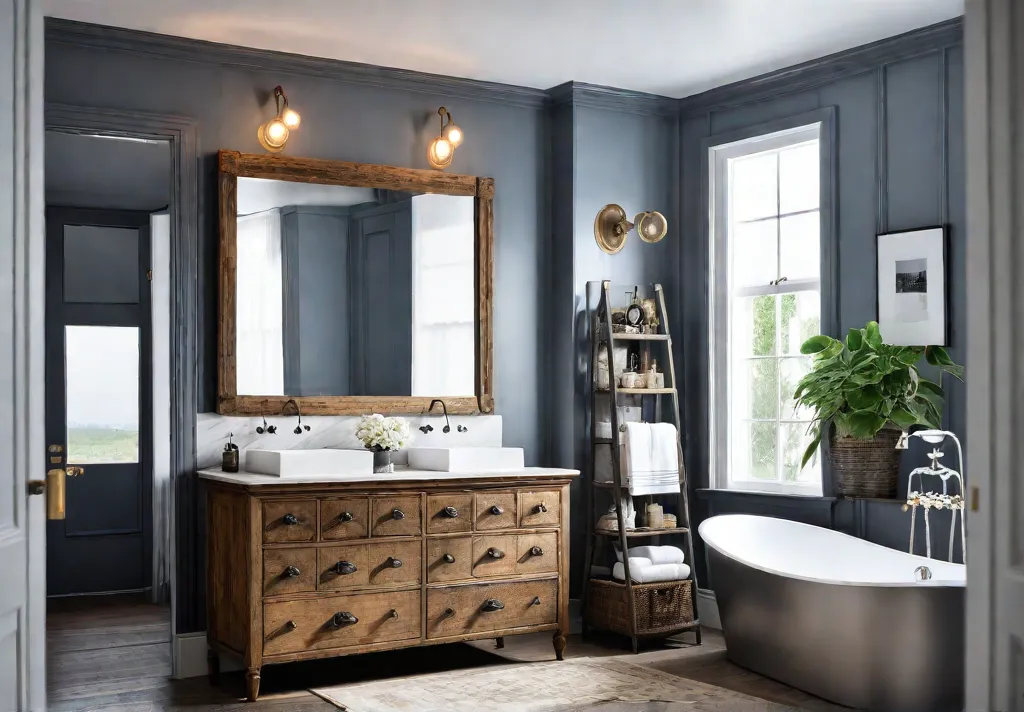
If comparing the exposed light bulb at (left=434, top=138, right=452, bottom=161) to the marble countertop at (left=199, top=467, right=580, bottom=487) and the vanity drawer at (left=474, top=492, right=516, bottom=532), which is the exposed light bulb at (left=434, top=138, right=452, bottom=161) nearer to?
the marble countertop at (left=199, top=467, right=580, bottom=487)

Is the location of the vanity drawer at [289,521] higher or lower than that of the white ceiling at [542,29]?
lower

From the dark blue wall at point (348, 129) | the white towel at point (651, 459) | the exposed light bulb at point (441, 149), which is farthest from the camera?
the exposed light bulb at point (441, 149)

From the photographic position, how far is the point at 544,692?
171 inches

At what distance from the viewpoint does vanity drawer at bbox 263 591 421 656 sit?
423 cm

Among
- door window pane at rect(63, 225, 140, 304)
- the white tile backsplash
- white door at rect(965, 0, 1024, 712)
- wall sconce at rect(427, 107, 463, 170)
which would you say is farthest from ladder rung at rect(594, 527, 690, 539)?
door window pane at rect(63, 225, 140, 304)

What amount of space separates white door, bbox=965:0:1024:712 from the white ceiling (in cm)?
241

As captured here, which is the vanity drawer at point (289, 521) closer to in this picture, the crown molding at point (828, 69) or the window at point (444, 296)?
the window at point (444, 296)

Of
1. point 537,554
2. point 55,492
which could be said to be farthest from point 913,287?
point 55,492

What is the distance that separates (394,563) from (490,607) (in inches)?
20.0

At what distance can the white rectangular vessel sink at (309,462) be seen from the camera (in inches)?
173

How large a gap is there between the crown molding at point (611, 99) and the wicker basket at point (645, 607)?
7.99 feet

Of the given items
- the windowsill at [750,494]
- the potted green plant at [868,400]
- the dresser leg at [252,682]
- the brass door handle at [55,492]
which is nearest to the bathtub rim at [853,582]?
the windowsill at [750,494]

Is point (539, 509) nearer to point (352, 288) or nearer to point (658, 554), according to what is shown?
point (658, 554)

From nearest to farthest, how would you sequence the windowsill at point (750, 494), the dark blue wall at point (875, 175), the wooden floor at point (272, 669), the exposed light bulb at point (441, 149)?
the wooden floor at point (272, 669)
the dark blue wall at point (875, 175)
the windowsill at point (750, 494)
the exposed light bulb at point (441, 149)
